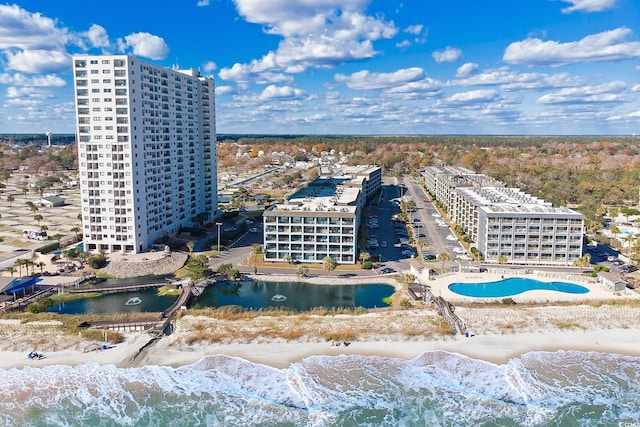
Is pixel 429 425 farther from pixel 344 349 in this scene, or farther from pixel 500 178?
pixel 500 178

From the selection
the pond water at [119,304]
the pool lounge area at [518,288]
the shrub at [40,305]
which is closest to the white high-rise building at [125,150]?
the pond water at [119,304]

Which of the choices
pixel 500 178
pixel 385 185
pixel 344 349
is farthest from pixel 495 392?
pixel 385 185

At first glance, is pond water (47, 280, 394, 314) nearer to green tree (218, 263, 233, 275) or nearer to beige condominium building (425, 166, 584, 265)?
green tree (218, 263, 233, 275)

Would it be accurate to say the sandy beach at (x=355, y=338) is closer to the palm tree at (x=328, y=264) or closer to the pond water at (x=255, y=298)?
the pond water at (x=255, y=298)

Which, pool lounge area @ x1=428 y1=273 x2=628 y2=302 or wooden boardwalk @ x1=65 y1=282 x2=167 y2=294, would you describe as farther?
wooden boardwalk @ x1=65 y1=282 x2=167 y2=294

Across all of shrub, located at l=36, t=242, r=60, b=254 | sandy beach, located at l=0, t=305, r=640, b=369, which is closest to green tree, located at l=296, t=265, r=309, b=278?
sandy beach, located at l=0, t=305, r=640, b=369

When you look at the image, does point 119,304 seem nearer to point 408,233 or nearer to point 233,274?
point 233,274

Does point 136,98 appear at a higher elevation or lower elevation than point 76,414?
higher
